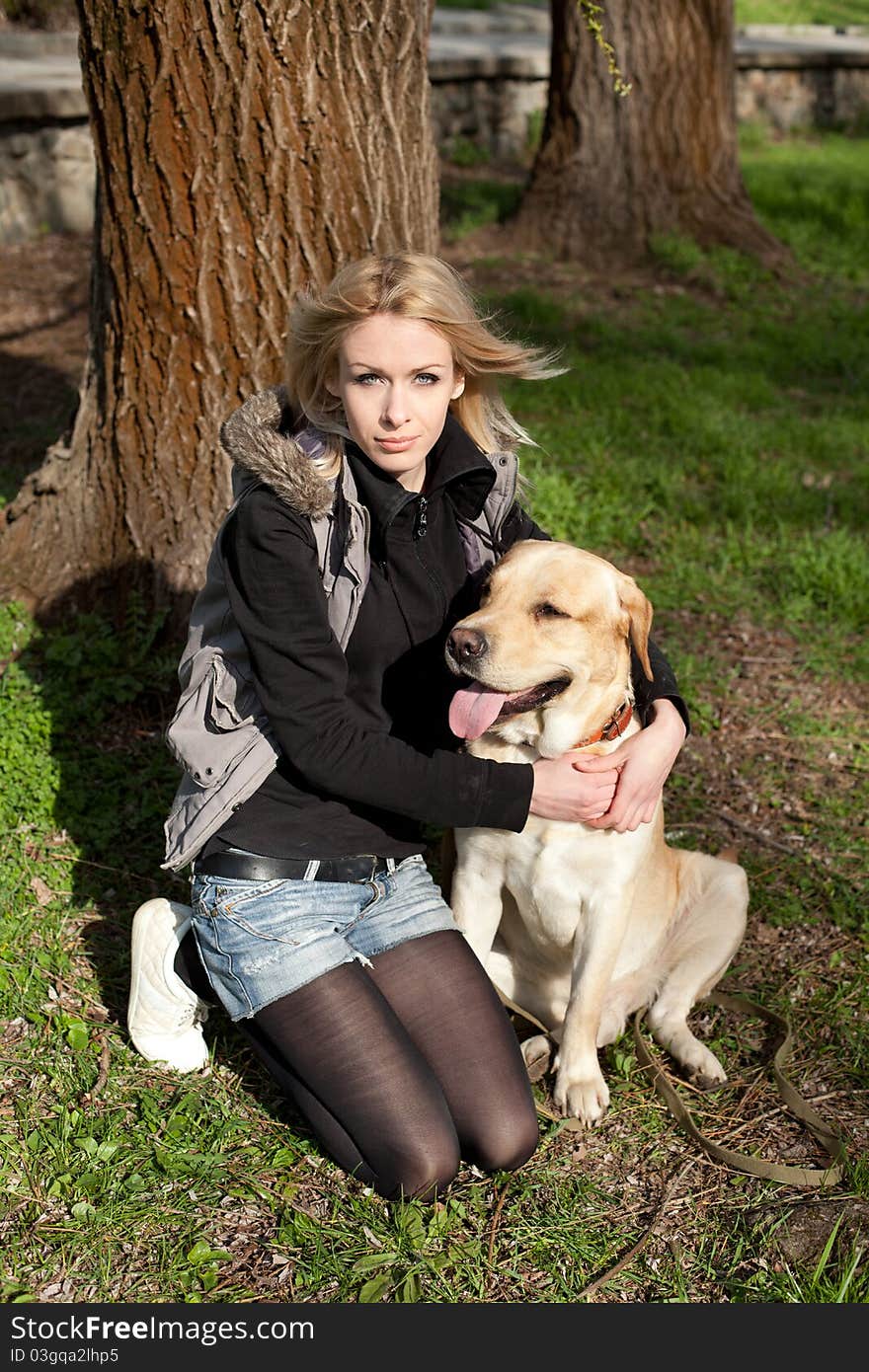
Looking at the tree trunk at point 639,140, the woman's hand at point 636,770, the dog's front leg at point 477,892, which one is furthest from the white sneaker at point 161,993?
the tree trunk at point 639,140

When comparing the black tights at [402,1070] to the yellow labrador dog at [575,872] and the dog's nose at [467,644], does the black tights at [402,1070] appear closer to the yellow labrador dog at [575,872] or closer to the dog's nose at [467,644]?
the yellow labrador dog at [575,872]

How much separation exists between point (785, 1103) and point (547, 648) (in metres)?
1.38

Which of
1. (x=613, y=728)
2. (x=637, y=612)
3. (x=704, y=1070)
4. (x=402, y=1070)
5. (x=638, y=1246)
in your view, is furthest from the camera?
(x=704, y=1070)

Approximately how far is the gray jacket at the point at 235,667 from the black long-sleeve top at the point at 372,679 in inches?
2.1

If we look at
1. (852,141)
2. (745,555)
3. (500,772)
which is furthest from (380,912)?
(852,141)

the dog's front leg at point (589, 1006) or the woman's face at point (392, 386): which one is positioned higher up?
the woman's face at point (392, 386)

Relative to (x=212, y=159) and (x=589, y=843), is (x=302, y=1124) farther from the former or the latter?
(x=212, y=159)

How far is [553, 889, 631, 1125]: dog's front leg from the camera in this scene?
3.23m

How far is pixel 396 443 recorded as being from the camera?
3.01 meters

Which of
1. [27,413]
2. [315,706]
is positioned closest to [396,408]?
[315,706]

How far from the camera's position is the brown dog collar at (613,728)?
321 cm

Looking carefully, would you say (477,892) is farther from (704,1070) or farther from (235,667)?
(235,667)

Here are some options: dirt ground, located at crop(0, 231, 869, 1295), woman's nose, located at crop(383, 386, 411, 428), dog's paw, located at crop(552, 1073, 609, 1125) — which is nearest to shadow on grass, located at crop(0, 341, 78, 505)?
dirt ground, located at crop(0, 231, 869, 1295)

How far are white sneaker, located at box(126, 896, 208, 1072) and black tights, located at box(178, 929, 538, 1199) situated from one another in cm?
22
